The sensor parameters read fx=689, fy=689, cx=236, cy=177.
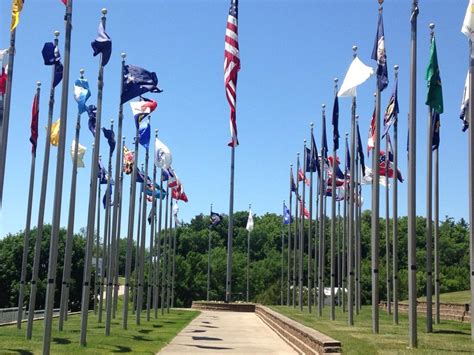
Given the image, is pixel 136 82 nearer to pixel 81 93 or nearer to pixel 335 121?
pixel 81 93

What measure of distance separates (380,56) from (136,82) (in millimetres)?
8075

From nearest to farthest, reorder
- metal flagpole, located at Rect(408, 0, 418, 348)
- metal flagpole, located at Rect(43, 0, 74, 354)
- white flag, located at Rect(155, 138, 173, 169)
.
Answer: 1. metal flagpole, located at Rect(43, 0, 74, 354)
2. metal flagpole, located at Rect(408, 0, 418, 348)
3. white flag, located at Rect(155, 138, 173, 169)

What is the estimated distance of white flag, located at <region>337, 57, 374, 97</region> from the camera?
21484 millimetres

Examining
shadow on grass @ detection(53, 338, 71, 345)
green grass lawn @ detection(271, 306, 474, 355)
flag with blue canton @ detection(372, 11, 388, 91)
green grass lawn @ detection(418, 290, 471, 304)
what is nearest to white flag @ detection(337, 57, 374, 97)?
flag with blue canton @ detection(372, 11, 388, 91)

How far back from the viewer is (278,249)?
99188 mm

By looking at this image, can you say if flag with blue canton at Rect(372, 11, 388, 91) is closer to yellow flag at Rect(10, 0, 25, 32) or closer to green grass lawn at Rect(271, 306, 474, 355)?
green grass lawn at Rect(271, 306, 474, 355)

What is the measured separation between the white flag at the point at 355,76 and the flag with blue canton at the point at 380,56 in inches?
17.6

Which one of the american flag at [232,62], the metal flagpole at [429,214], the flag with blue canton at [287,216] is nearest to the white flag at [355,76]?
the metal flagpole at [429,214]

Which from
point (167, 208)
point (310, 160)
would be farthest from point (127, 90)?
point (167, 208)

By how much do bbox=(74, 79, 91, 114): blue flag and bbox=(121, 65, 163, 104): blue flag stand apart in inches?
48.4

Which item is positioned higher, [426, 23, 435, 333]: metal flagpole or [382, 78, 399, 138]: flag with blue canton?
[382, 78, 399, 138]: flag with blue canton

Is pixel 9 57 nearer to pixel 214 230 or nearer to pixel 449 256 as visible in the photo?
pixel 449 256

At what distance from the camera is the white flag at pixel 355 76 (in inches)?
846

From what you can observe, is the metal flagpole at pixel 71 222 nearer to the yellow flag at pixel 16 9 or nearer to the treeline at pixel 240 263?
the yellow flag at pixel 16 9
